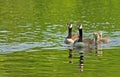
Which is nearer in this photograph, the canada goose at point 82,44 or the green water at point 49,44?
the green water at point 49,44

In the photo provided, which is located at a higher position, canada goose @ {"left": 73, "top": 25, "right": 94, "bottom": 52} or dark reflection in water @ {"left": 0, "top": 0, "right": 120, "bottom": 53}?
dark reflection in water @ {"left": 0, "top": 0, "right": 120, "bottom": 53}

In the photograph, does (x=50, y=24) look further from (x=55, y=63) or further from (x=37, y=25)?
(x=55, y=63)

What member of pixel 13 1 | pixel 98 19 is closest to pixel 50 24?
pixel 98 19

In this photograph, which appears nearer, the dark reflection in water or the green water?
the green water

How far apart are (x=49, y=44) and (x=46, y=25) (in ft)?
36.3

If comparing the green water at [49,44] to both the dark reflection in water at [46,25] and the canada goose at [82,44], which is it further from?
the canada goose at [82,44]

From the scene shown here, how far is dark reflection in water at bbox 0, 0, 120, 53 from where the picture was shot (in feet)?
127

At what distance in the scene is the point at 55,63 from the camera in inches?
1249

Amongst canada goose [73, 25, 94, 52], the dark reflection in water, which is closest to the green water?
the dark reflection in water

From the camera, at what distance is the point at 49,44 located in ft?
125

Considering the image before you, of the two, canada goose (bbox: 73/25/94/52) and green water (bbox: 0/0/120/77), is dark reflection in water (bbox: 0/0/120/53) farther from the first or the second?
canada goose (bbox: 73/25/94/52)

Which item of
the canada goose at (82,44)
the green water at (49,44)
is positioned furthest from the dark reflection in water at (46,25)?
the canada goose at (82,44)

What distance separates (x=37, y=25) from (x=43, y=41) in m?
10.5

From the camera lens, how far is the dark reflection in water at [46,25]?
127ft
